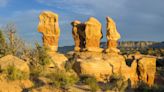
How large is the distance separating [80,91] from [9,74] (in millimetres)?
3651

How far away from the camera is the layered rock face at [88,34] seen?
48125 millimetres

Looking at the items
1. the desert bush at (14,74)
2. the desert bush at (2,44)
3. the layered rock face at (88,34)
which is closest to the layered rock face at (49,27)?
the layered rock face at (88,34)

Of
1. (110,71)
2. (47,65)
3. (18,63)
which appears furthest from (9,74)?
(110,71)

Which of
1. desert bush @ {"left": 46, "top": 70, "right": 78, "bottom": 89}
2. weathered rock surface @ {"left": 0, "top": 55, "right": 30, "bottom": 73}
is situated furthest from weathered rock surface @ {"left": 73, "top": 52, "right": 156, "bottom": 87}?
desert bush @ {"left": 46, "top": 70, "right": 78, "bottom": 89}

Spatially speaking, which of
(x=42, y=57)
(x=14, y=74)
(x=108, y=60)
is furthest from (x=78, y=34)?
(x=14, y=74)

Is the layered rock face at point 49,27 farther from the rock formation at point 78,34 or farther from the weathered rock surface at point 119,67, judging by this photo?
the rock formation at point 78,34

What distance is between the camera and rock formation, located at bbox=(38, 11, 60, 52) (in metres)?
44.5

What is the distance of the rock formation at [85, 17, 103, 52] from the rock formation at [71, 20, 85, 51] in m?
1.25

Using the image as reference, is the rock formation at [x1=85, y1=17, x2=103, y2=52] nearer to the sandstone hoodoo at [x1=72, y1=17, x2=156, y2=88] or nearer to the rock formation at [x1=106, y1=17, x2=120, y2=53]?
the sandstone hoodoo at [x1=72, y1=17, x2=156, y2=88]

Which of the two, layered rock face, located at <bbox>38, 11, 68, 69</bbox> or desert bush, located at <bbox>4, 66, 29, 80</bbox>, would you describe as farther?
layered rock face, located at <bbox>38, 11, 68, 69</bbox>

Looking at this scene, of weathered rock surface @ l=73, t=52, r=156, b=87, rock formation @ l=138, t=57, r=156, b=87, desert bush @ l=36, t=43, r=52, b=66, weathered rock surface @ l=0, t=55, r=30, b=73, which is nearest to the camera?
weathered rock surface @ l=0, t=55, r=30, b=73

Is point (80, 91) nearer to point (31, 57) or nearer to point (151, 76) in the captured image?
point (31, 57)

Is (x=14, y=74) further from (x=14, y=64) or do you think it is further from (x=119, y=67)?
(x=119, y=67)

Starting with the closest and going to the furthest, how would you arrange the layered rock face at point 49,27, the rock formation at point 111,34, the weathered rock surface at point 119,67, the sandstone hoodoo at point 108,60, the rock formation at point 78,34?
the sandstone hoodoo at point 108,60 < the weathered rock surface at point 119,67 < the layered rock face at point 49,27 < the rock formation at point 111,34 < the rock formation at point 78,34
